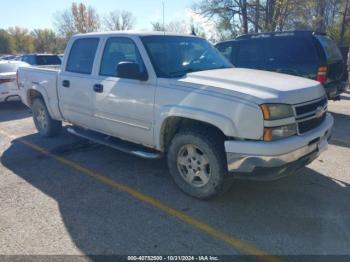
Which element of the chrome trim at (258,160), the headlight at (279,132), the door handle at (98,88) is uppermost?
the door handle at (98,88)

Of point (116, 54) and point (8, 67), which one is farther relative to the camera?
point (8, 67)

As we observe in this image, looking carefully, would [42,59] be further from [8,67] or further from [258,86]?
[258,86]

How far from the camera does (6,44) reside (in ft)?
208

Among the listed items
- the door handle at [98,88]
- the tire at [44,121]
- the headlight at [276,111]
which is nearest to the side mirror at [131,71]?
the door handle at [98,88]

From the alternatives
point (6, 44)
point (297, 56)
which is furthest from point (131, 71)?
point (6, 44)

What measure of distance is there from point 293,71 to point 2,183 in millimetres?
6447

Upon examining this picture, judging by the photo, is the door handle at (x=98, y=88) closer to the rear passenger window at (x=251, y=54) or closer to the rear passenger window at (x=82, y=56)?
the rear passenger window at (x=82, y=56)

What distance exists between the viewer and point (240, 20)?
87.1ft

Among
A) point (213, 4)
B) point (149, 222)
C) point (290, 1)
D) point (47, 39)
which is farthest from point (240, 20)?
point (47, 39)

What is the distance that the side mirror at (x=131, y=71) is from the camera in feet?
13.5

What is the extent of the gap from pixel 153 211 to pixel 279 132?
1.62 meters

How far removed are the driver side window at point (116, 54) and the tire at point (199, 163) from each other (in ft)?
4.09

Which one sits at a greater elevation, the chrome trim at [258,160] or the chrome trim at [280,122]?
the chrome trim at [280,122]

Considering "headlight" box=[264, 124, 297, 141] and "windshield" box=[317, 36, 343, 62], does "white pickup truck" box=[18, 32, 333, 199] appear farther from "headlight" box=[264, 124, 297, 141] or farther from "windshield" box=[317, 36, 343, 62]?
"windshield" box=[317, 36, 343, 62]
